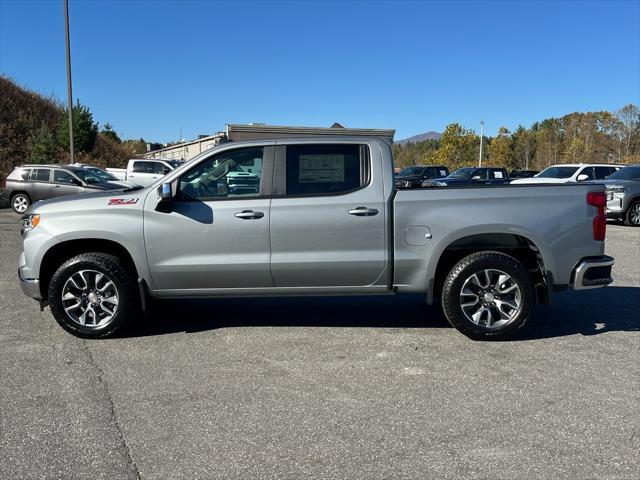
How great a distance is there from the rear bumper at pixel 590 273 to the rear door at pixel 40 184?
1680 cm

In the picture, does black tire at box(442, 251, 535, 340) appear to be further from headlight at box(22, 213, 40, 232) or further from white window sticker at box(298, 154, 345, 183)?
headlight at box(22, 213, 40, 232)

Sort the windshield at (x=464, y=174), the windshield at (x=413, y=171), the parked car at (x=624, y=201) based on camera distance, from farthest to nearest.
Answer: the windshield at (x=413, y=171) < the windshield at (x=464, y=174) < the parked car at (x=624, y=201)

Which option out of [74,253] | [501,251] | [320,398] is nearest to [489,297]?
[501,251]

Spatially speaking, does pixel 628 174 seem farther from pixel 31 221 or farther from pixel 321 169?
pixel 31 221

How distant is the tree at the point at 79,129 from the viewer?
33.8 meters

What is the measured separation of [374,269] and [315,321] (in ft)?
3.66

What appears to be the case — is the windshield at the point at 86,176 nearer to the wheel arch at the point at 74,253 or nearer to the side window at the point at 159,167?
the side window at the point at 159,167

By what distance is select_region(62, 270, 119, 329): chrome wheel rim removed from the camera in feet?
17.2

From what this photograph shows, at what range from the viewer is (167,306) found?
265 inches

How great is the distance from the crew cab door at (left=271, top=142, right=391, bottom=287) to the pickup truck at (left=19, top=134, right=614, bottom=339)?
0.03 feet

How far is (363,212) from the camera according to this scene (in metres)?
5.11

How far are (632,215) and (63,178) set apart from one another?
1740 cm

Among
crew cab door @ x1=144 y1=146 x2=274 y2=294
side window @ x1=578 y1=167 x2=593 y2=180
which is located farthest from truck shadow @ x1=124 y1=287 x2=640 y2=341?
side window @ x1=578 y1=167 x2=593 y2=180

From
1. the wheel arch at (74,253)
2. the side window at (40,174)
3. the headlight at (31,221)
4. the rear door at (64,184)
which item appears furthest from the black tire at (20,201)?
the wheel arch at (74,253)
